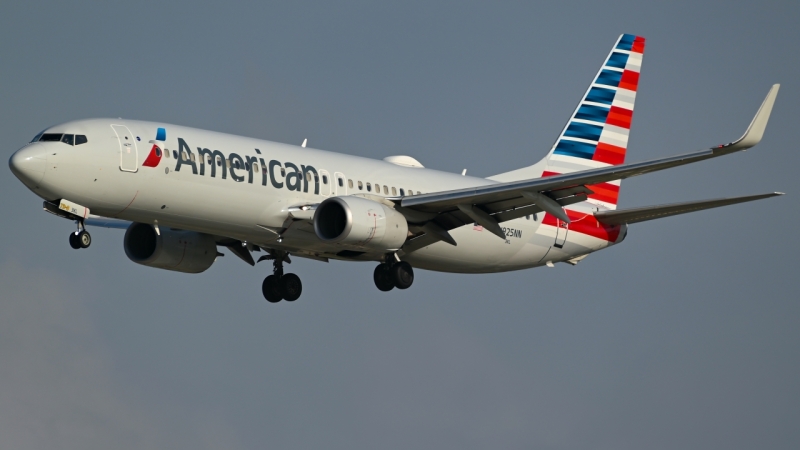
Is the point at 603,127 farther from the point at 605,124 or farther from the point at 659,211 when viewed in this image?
the point at 659,211

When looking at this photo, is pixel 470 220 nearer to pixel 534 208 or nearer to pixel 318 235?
pixel 534 208

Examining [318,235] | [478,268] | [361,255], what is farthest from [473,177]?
[318,235]

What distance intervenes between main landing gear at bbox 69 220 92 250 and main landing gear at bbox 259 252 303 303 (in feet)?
32.0

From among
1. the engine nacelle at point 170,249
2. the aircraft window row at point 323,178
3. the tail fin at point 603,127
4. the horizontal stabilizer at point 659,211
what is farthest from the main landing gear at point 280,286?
the horizontal stabilizer at point 659,211

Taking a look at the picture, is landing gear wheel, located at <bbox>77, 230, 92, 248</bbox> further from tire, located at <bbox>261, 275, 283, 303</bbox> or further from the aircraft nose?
tire, located at <bbox>261, 275, 283, 303</bbox>

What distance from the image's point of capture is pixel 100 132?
123 ft

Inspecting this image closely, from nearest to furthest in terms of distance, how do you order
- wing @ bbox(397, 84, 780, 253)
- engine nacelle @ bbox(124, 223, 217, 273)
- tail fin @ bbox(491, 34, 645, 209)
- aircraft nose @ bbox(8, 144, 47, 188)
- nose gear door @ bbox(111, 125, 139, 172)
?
wing @ bbox(397, 84, 780, 253) < aircraft nose @ bbox(8, 144, 47, 188) < nose gear door @ bbox(111, 125, 139, 172) < engine nacelle @ bbox(124, 223, 217, 273) < tail fin @ bbox(491, 34, 645, 209)

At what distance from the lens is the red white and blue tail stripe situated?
5081 cm

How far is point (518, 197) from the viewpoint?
4075cm

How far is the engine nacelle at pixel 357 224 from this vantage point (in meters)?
39.3

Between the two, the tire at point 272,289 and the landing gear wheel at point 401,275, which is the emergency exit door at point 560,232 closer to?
the landing gear wheel at point 401,275

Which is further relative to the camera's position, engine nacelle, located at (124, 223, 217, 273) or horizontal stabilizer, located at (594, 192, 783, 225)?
engine nacelle, located at (124, 223, 217, 273)

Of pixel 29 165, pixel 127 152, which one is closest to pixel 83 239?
pixel 29 165

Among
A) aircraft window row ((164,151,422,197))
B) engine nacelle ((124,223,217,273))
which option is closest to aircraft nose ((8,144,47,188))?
aircraft window row ((164,151,422,197))
